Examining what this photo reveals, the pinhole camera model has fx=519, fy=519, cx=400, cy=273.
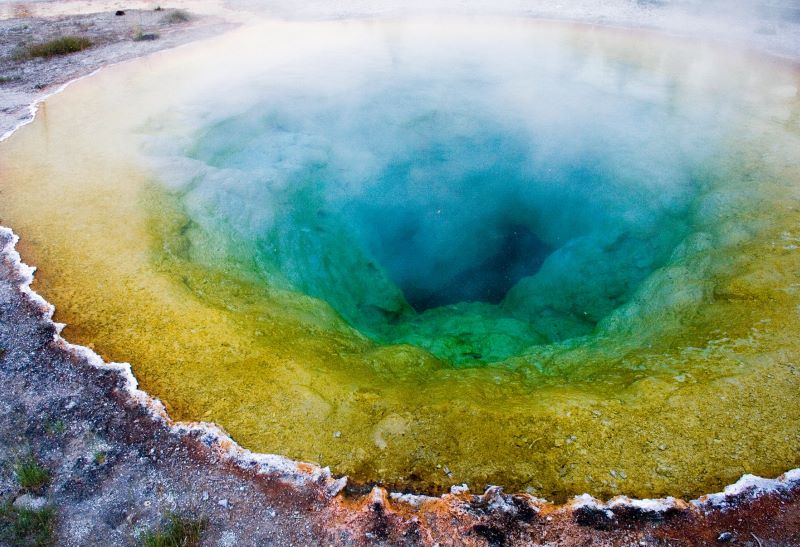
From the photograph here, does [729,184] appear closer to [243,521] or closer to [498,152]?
[498,152]

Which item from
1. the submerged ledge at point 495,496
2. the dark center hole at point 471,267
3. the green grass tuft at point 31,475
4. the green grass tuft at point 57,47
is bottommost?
the dark center hole at point 471,267

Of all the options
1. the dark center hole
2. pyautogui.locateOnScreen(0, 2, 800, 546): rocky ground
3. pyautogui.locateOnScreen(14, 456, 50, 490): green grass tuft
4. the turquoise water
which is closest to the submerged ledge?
pyautogui.locateOnScreen(0, 2, 800, 546): rocky ground

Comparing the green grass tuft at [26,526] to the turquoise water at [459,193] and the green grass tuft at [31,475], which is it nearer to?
the green grass tuft at [31,475]

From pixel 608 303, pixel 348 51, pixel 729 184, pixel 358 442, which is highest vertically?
pixel 348 51

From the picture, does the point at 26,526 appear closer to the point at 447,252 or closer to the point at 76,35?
the point at 447,252

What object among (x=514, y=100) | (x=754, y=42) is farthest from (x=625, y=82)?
(x=754, y=42)

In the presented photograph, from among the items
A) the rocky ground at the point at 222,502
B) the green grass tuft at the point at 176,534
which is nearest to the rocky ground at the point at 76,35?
the rocky ground at the point at 222,502

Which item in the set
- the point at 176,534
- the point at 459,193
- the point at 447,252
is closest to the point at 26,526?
the point at 176,534

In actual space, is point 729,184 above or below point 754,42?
below

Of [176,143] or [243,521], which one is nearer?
[243,521]
